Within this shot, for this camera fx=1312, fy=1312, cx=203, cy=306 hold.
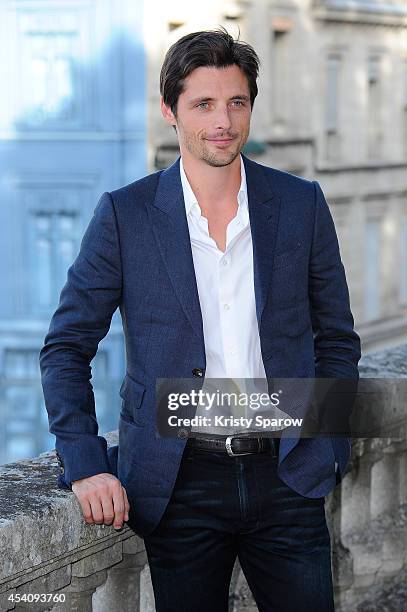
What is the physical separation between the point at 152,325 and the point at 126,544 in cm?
53

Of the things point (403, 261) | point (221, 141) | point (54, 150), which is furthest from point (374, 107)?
point (221, 141)

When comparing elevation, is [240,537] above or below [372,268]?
below

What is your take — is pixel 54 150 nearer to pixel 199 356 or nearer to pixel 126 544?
pixel 126 544

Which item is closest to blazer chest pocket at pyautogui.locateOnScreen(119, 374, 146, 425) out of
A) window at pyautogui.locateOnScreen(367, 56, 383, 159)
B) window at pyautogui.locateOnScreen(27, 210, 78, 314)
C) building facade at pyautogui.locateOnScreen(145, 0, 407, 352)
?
building facade at pyautogui.locateOnScreen(145, 0, 407, 352)

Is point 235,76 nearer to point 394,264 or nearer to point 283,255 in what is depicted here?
point 283,255

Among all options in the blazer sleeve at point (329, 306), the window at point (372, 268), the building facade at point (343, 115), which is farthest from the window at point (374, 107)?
the blazer sleeve at point (329, 306)

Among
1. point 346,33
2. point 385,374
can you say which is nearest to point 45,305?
point 346,33

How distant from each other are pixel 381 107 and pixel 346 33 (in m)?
2.72

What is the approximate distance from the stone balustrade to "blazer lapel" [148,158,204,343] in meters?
0.48

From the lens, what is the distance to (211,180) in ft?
Result: 9.08

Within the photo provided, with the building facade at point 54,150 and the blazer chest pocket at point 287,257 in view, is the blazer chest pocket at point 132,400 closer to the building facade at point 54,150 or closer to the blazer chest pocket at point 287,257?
the blazer chest pocket at point 287,257

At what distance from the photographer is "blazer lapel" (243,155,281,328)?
2.68 meters

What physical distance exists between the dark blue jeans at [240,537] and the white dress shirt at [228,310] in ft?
0.31

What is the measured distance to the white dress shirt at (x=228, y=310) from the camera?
2.68 metres
